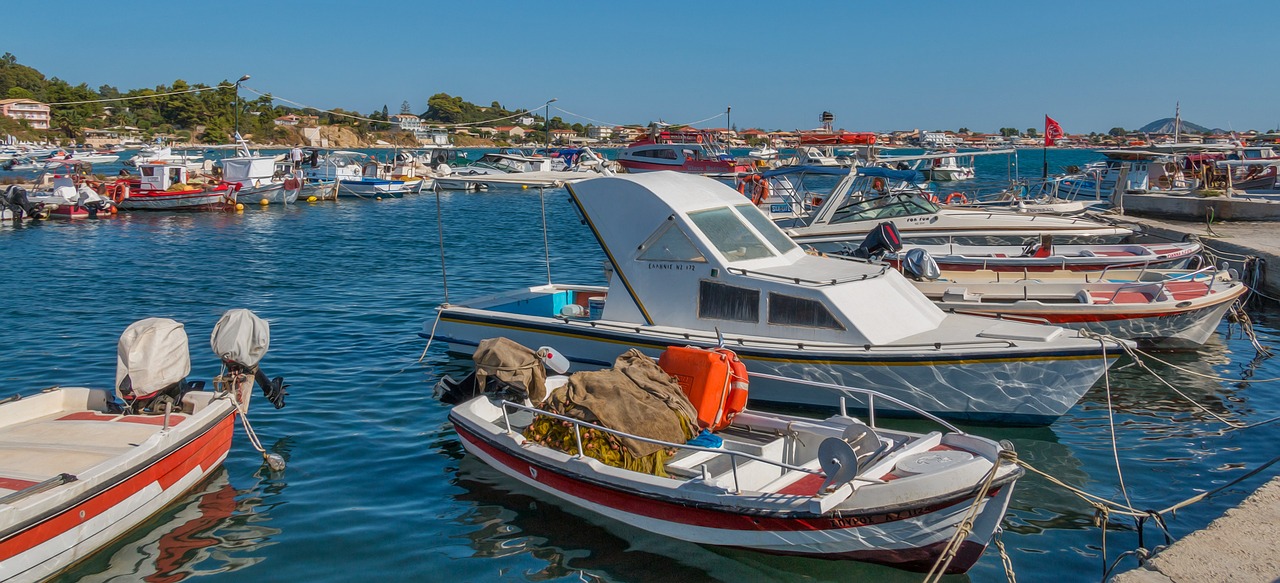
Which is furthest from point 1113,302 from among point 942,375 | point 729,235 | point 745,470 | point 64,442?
point 64,442

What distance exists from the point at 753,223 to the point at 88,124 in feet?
446

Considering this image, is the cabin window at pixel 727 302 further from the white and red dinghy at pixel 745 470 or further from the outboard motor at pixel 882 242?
the outboard motor at pixel 882 242

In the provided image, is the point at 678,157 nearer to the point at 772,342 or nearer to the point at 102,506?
the point at 772,342

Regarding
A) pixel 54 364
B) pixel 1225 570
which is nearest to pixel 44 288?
pixel 54 364

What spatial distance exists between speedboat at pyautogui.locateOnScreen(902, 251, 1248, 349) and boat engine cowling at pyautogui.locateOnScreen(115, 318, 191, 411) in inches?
432

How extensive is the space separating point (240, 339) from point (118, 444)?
1.81 metres

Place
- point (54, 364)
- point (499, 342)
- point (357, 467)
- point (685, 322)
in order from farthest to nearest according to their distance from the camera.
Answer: point (54, 364) < point (685, 322) < point (357, 467) < point (499, 342)

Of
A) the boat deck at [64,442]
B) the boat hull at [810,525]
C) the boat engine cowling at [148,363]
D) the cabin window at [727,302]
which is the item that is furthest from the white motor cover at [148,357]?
the cabin window at [727,302]

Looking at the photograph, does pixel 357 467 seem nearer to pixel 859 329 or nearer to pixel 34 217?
pixel 859 329

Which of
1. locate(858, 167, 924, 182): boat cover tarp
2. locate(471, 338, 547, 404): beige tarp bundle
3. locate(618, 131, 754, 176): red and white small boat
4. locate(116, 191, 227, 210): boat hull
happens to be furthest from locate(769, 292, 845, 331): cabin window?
locate(618, 131, 754, 176): red and white small boat

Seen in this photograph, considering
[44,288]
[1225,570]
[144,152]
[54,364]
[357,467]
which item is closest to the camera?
[1225,570]

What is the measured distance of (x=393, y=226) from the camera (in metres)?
40.3

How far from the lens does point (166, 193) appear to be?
4366cm

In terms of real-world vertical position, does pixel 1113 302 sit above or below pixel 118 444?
above
